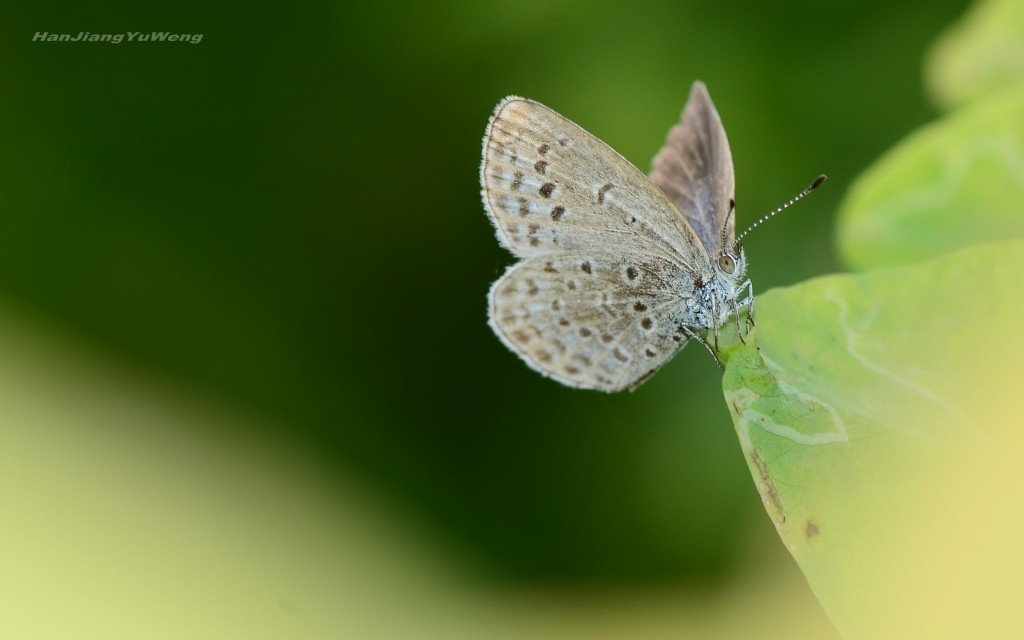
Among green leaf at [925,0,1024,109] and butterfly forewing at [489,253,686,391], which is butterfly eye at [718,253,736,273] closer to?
butterfly forewing at [489,253,686,391]

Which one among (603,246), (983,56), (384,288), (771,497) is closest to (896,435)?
(771,497)

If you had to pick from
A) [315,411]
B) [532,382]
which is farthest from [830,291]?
[315,411]

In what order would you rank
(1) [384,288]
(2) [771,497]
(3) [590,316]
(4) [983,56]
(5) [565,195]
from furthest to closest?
(1) [384,288]
(4) [983,56]
(3) [590,316]
(5) [565,195]
(2) [771,497]

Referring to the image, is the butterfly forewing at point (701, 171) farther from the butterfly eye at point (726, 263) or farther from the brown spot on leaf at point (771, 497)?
the brown spot on leaf at point (771, 497)

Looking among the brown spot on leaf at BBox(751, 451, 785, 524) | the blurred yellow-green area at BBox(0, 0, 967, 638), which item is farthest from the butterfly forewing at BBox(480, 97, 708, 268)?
the brown spot on leaf at BBox(751, 451, 785, 524)

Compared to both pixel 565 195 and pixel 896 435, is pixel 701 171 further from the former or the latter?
pixel 896 435
